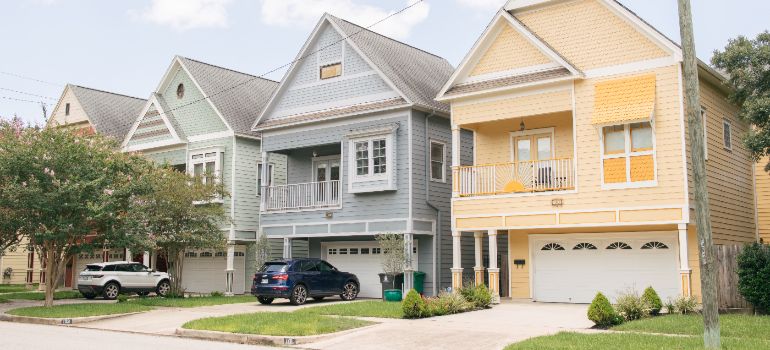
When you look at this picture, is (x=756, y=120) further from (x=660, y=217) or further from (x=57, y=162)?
(x=57, y=162)

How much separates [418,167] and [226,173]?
9.38 metres

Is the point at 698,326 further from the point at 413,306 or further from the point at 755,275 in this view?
the point at 413,306

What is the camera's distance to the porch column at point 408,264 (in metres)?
25.4

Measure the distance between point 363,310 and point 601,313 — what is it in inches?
259

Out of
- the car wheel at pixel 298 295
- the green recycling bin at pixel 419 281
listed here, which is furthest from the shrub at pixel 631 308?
the car wheel at pixel 298 295

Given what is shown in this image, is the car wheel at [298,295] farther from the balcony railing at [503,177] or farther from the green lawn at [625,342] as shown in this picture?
the green lawn at [625,342]

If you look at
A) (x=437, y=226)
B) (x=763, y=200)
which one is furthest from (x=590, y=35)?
(x=763, y=200)

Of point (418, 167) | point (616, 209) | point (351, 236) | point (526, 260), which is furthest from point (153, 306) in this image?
point (616, 209)

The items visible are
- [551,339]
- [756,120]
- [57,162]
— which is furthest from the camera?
[57,162]

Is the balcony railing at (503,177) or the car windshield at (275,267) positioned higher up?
the balcony railing at (503,177)

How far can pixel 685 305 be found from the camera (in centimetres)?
1917

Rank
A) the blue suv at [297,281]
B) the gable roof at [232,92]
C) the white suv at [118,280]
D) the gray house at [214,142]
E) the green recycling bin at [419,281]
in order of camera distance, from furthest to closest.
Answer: the gable roof at [232,92]
the gray house at [214,142]
the white suv at [118,280]
the green recycling bin at [419,281]
the blue suv at [297,281]

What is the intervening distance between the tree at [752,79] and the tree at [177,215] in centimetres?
1783

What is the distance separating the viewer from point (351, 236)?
29.3 meters
